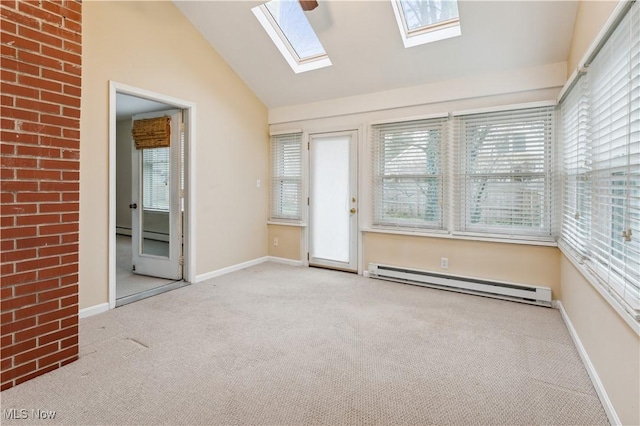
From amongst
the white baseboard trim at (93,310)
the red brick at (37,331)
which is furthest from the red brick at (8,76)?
the white baseboard trim at (93,310)

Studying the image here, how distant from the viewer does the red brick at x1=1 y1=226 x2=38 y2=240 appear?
1.82 m

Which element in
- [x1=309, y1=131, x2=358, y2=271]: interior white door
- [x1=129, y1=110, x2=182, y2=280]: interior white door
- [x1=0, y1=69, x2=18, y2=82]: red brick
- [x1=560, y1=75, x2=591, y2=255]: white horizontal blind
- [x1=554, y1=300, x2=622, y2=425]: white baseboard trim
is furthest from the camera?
[x1=309, y1=131, x2=358, y2=271]: interior white door

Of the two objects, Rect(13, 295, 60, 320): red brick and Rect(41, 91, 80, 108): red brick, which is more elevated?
Rect(41, 91, 80, 108): red brick

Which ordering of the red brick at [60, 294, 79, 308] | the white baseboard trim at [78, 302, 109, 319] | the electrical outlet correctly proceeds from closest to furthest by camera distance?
the red brick at [60, 294, 79, 308], the white baseboard trim at [78, 302, 109, 319], the electrical outlet

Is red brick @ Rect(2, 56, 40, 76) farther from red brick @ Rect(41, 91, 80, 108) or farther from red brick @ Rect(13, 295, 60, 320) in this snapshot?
red brick @ Rect(13, 295, 60, 320)

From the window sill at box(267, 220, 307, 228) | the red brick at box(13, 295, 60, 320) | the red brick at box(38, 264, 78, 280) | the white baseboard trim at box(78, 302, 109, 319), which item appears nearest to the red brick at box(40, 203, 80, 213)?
the red brick at box(38, 264, 78, 280)

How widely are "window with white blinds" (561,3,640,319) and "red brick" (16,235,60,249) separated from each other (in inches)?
120

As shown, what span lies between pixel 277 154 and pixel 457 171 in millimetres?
2627

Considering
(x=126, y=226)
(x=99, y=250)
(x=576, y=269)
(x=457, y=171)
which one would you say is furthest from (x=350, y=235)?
(x=126, y=226)

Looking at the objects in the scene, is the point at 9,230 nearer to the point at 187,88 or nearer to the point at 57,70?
the point at 57,70

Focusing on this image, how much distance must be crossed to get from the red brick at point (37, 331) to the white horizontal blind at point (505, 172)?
12.1ft

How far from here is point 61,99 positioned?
206cm

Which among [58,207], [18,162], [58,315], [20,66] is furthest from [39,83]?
[58,315]

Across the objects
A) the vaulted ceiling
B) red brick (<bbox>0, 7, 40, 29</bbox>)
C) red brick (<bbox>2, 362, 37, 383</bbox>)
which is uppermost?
the vaulted ceiling
